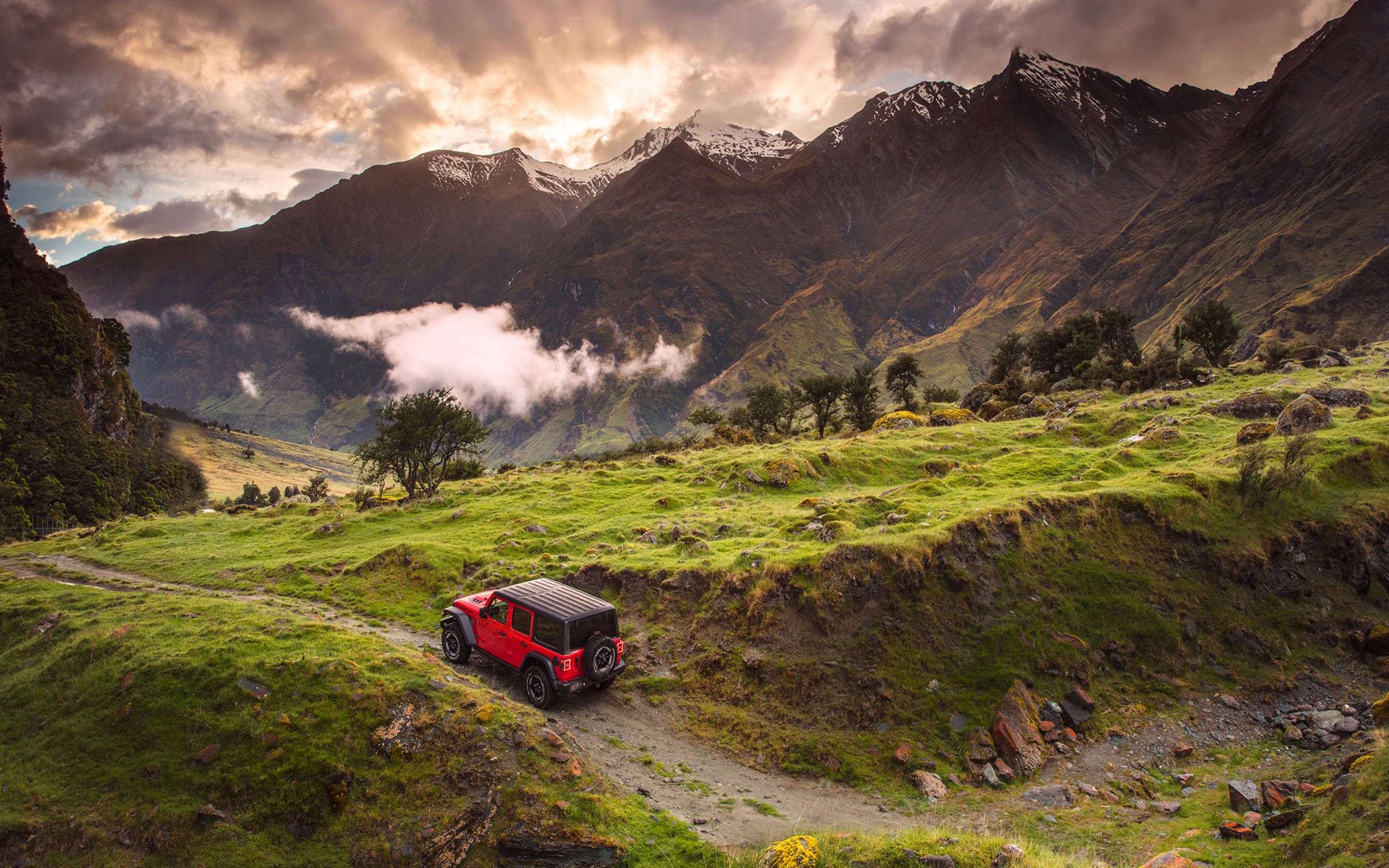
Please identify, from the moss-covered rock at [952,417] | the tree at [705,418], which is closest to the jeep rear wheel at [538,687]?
the moss-covered rock at [952,417]

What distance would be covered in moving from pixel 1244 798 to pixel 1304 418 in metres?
23.8

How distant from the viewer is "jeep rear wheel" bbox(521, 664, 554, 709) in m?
16.0

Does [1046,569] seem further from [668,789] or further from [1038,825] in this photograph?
[668,789]

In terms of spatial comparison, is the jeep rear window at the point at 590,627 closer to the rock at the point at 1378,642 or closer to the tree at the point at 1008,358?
the rock at the point at 1378,642

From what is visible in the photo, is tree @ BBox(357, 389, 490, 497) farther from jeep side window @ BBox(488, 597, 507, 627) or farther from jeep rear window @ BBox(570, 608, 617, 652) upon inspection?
jeep rear window @ BBox(570, 608, 617, 652)

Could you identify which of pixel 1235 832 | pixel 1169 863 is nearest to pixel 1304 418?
pixel 1235 832

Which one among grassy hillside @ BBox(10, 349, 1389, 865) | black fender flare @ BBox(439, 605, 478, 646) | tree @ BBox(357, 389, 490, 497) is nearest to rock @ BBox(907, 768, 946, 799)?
grassy hillside @ BBox(10, 349, 1389, 865)

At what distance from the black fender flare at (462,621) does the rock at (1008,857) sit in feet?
48.7

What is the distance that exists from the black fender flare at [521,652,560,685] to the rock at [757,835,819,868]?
763 centimetres

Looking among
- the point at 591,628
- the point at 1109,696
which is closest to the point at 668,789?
the point at 591,628

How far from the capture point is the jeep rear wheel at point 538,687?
52.5 ft

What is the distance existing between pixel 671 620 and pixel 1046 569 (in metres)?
13.1

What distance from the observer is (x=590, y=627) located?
16.5m

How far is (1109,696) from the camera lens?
1623 centimetres
